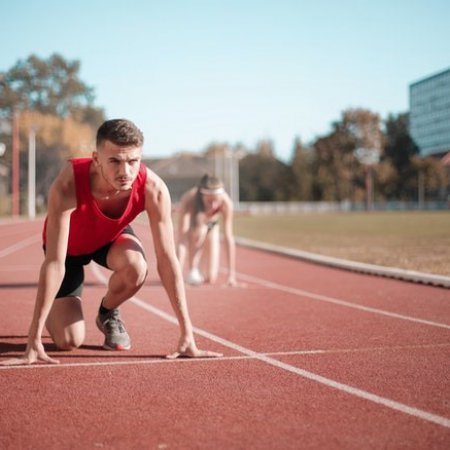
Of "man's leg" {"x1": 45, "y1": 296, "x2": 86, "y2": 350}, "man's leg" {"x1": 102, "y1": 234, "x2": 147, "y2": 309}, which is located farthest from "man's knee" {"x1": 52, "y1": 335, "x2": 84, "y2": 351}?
"man's leg" {"x1": 102, "y1": 234, "x2": 147, "y2": 309}

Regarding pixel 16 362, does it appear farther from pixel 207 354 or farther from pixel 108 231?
pixel 207 354

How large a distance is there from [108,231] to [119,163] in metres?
1.03

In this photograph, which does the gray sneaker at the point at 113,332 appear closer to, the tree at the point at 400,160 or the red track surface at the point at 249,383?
the red track surface at the point at 249,383

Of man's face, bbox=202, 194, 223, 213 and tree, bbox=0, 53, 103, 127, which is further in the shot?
tree, bbox=0, 53, 103, 127

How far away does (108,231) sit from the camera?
5793 millimetres

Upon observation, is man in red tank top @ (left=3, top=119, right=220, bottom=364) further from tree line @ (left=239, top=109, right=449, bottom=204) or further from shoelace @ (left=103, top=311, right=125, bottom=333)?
tree line @ (left=239, top=109, right=449, bottom=204)

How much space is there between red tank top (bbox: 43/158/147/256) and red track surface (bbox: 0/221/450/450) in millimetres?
919

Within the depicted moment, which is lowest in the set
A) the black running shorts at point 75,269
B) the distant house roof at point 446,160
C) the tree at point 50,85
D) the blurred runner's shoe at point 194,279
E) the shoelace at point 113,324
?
the blurred runner's shoe at point 194,279

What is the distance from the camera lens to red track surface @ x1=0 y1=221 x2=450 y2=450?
3664 millimetres

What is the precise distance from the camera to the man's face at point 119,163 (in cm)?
487

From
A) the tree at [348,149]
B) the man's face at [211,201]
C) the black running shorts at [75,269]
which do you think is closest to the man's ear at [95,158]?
the black running shorts at [75,269]

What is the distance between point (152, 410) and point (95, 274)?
31.4 feet

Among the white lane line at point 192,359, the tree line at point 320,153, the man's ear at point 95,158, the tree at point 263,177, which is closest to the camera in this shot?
the man's ear at point 95,158

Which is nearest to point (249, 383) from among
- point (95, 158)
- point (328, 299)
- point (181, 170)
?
point (95, 158)
